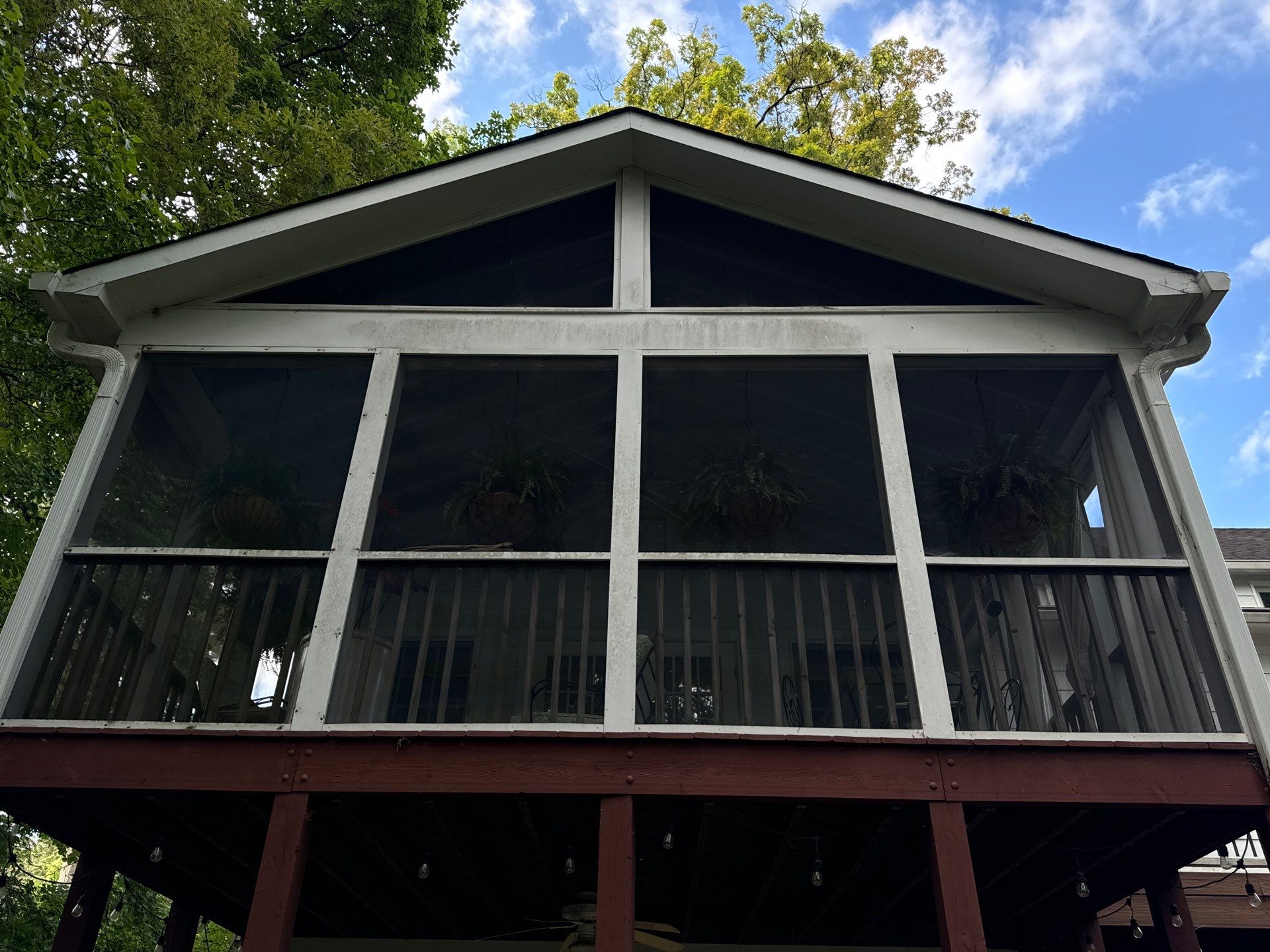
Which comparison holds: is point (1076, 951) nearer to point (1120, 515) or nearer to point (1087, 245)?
point (1120, 515)

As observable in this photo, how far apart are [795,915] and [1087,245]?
4.54 metres

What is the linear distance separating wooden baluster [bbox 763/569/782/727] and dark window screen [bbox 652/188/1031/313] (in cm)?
186

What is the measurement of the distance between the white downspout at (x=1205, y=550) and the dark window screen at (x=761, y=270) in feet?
3.52

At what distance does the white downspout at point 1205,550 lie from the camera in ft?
14.7

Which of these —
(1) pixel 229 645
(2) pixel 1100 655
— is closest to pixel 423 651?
(1) pixel 229 645

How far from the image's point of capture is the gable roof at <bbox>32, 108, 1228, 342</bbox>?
5.47m

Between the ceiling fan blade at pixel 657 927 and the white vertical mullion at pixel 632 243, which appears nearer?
the ceiling fan blade at pixel 657 927

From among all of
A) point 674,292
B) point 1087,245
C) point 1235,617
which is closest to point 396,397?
point 674,292

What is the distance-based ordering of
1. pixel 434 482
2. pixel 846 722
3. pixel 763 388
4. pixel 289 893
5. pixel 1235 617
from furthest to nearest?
pixel 434 482 < pixel 763 388 < pixel 846 722 < pixel 1235 617 < pixel 289 893

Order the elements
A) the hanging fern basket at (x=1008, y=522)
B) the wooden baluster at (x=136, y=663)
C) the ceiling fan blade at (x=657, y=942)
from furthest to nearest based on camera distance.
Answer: the hanging fern basket at (x=1008, y=522), the ceiling fan blade at (x=657, y=942), the wooden baluster at (x=136, y=663)

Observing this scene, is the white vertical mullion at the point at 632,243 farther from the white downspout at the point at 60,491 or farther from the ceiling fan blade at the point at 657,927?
the ceiling fan blade at the point at 657,927

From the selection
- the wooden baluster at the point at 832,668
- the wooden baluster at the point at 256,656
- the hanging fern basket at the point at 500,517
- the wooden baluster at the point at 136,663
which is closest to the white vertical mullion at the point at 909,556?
the wooden baluster at the point at 832,668

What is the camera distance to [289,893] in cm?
421

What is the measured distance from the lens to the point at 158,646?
4.93 meters
